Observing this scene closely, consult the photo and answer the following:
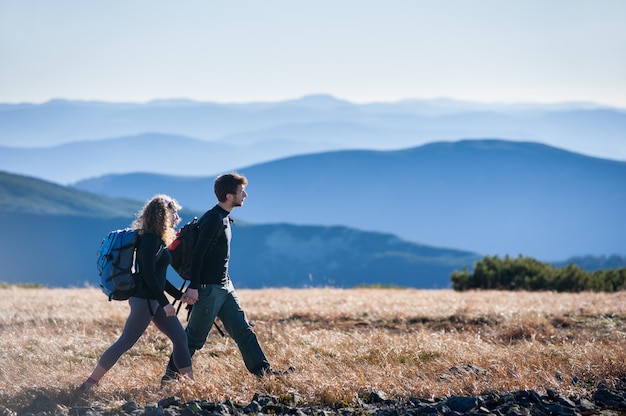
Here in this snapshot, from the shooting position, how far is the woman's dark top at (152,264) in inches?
280

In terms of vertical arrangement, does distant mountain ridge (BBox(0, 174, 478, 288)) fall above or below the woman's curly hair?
below

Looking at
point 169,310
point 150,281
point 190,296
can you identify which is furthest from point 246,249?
point 150,281

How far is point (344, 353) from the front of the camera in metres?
8.78

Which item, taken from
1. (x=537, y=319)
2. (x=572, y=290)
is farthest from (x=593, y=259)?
(x=537, y=319)

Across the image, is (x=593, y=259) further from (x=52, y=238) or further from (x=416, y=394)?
(x=416, y=394)

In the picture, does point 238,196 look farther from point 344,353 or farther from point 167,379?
point 344,353

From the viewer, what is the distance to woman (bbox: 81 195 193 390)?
7.14 metres

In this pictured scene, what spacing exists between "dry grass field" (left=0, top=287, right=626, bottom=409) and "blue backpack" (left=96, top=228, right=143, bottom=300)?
992mm

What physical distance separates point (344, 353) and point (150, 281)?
2.74 metres

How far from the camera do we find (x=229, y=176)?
25.5 ft

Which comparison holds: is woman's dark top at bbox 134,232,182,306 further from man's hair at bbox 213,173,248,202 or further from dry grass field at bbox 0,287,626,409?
dry grass field at bbox 0,287,626,409

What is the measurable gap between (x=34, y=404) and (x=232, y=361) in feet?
7.95

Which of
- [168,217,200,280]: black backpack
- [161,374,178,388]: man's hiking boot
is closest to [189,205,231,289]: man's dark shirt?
[168,217,200,280]: black backpack

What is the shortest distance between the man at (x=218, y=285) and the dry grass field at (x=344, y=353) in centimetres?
26
